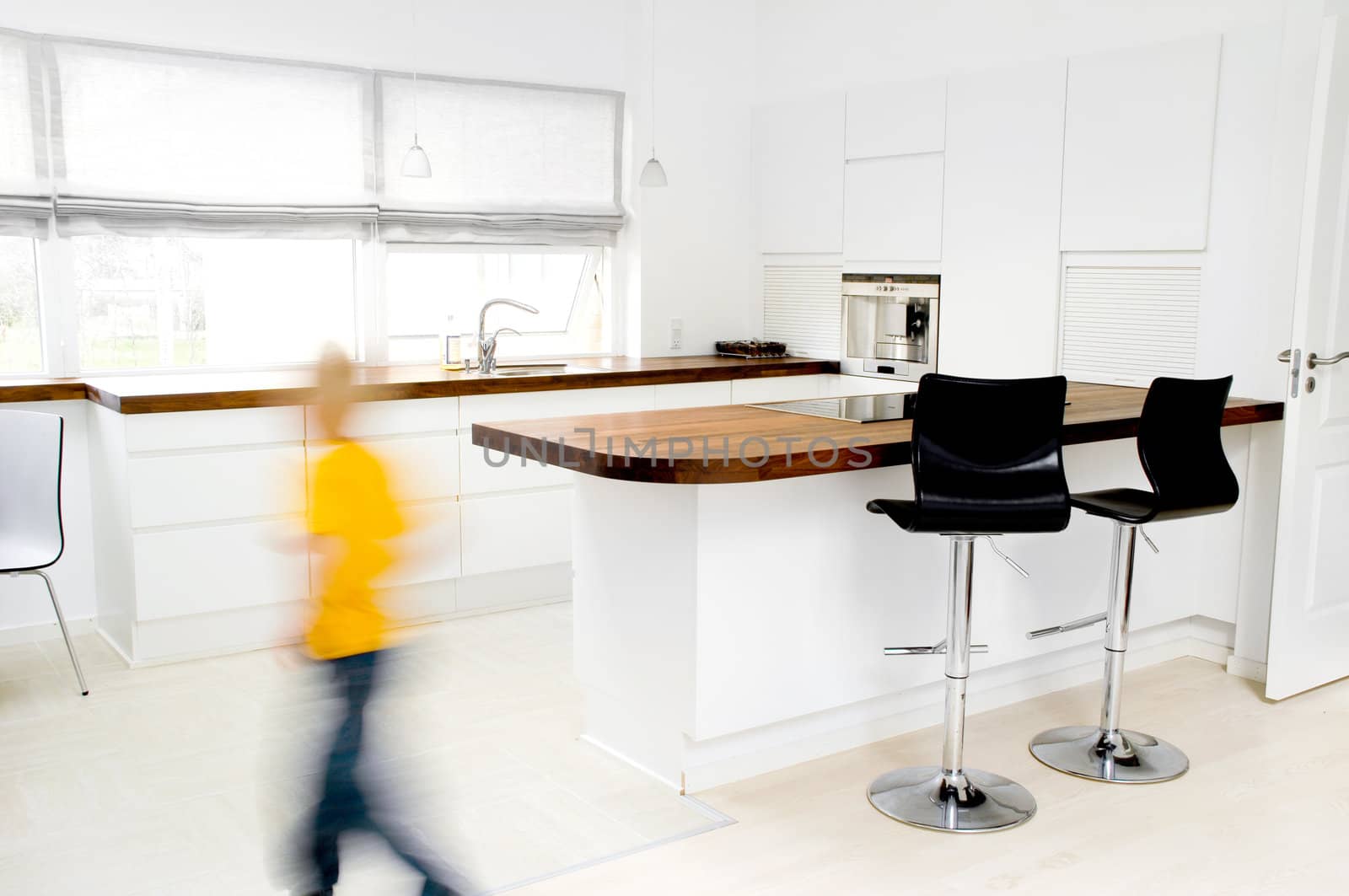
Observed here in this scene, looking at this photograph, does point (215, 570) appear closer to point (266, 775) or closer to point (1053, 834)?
point (266, 775)

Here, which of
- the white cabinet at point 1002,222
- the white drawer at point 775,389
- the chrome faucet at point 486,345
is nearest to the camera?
the white cabinet at point 1002,222

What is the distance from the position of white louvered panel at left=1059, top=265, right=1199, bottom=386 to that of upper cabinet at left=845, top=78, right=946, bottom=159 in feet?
3.04

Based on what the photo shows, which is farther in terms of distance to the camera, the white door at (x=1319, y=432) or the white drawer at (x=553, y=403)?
the white drawer at (x=553, y=403)

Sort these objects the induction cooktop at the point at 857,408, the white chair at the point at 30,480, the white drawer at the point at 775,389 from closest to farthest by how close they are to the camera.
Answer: the induction cooktop at the point at 857,408
the white chair at the point at 30,480
the white drawer at the point at 775,389

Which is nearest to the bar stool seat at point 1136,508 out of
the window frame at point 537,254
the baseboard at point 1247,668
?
the baseboard at point 1247,668

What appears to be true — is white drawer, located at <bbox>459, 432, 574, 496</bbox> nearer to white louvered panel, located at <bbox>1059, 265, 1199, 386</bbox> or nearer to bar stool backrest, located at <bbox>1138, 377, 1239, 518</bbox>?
white louvered panel, located at <bbox>1059, 265, 1199, 386</bbox>

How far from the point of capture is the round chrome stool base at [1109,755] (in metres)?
3.21

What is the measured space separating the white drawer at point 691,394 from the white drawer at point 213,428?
1585 millimetres

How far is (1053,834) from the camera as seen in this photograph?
288 cm

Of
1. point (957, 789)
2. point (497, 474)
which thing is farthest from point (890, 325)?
point (957, 789)

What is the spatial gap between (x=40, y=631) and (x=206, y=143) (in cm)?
197

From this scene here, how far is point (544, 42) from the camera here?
17.9ft

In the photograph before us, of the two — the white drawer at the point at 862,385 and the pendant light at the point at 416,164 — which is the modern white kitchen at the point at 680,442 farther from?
the pendant light at the point at 416,164

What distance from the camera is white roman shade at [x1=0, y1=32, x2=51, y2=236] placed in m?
4.23
